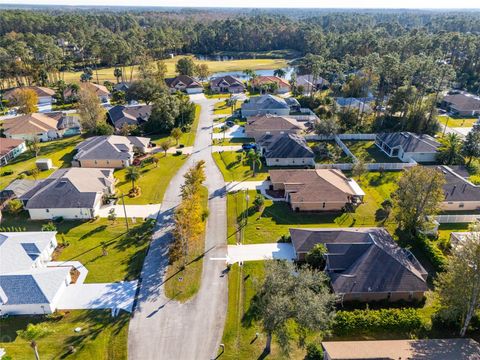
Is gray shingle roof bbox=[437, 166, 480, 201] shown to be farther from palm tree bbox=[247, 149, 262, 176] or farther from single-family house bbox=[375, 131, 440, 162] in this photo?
palm tree bbox=[247, 149, 262, 176]

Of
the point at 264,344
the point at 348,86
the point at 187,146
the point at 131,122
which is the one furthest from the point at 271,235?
the point at 348,86

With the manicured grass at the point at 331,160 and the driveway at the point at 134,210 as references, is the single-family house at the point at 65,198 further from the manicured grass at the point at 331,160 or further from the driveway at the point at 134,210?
the manicured grass at the point at 331,160

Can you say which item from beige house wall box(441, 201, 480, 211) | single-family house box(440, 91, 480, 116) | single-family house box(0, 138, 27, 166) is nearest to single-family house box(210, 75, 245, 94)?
single-family house box(440, 91, 480, 116)

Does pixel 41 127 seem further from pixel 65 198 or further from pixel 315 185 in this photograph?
pixel 315 185

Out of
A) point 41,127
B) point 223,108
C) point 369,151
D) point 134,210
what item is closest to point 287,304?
point 134,210

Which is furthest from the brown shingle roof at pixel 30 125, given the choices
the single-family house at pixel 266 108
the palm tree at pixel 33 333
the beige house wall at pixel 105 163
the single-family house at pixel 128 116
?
the palm tree at pixel 33 333

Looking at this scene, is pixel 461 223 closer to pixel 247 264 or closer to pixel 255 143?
pixel 247 264

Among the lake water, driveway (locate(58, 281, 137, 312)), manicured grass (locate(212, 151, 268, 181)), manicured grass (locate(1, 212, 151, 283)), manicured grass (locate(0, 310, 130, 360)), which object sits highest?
manicured grass (locate(0, 310, 130, 360))
